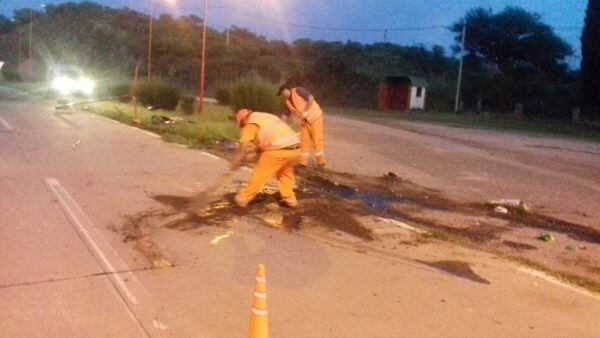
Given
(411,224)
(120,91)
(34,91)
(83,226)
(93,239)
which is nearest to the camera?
(93,239)

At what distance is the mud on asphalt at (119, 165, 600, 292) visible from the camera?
24.7 ft

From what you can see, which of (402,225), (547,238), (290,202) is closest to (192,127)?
(290,202)

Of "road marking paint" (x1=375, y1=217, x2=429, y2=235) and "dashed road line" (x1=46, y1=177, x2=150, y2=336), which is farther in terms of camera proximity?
"road marking paint" (x1=375, y1=217, x2=429, y2=235)

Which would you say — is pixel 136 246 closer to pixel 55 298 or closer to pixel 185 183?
pixel 55 298

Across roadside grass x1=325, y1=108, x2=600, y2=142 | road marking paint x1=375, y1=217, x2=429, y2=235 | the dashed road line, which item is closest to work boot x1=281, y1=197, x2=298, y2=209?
road marking paint x1=375, y1=217, x2=429, y2=235

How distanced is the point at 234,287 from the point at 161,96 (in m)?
24.3

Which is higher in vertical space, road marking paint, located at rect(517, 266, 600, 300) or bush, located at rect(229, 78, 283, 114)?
bush, located at rect(229, 78, 283, 114)

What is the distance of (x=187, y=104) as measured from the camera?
28906 millimetres

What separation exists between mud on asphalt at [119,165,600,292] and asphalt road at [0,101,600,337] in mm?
262

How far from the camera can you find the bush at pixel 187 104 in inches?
1102

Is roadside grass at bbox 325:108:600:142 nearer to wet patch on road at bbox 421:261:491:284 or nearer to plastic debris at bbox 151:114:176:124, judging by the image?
plastic debris at bbox 151:114:176:124

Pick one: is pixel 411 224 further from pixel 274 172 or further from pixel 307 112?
pixel 307 112

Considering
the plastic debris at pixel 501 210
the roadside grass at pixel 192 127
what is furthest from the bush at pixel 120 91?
the plastic debris at pixel 501 210

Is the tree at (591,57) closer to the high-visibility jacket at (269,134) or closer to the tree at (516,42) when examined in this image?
the tree at (516,42)
